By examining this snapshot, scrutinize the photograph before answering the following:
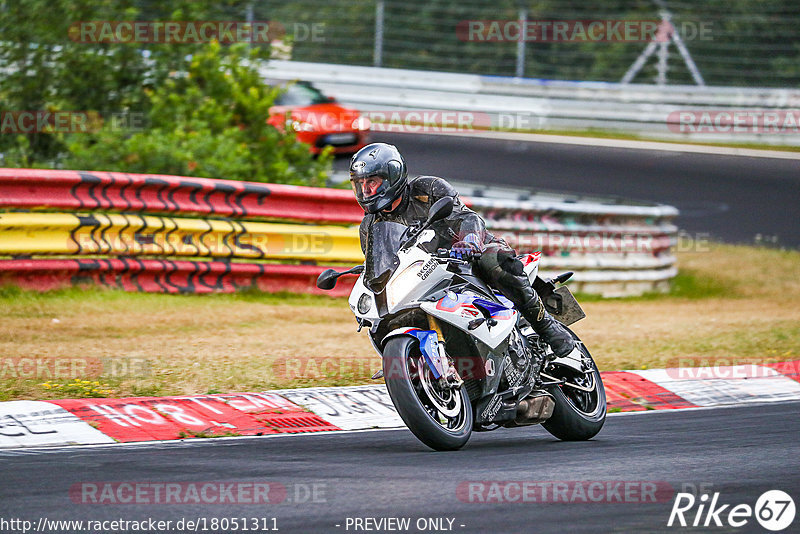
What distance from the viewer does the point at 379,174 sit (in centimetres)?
623

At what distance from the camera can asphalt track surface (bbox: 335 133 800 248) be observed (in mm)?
18000

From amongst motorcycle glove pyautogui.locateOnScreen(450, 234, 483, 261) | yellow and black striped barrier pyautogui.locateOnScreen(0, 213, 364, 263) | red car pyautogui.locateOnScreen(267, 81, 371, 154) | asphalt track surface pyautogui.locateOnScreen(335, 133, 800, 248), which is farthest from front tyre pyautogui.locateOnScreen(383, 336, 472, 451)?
red car pyautogui.locateOnScreen(267, 81, 371, 154)

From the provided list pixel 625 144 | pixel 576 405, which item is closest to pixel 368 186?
pixel 576 405

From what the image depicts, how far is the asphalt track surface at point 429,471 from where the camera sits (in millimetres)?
4680

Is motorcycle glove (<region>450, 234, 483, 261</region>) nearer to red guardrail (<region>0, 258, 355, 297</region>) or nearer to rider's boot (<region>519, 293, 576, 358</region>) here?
rider's boot (<region>519, 293, 576, 358</region>)

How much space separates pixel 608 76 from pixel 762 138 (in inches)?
185

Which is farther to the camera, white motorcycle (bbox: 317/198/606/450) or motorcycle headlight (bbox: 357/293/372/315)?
motorcycle headlight (bbox: 357/293/372/315)

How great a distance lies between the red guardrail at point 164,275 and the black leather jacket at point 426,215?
16.8 ft

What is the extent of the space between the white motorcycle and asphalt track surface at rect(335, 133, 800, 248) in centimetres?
1125

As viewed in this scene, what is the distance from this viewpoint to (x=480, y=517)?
4695mm

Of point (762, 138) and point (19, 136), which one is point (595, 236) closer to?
point (19, 136)

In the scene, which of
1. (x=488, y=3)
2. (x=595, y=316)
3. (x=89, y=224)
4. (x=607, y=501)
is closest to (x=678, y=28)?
(x=488, y=3)

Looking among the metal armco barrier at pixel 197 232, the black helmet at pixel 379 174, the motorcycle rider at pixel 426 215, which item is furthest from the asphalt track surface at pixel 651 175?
the black helmet at pixel 379 174

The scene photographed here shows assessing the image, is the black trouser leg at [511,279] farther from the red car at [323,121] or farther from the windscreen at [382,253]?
the red car at [323,121]
